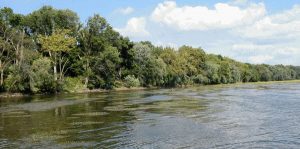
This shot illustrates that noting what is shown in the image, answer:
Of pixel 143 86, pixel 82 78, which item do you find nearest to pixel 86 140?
pixel 82 78

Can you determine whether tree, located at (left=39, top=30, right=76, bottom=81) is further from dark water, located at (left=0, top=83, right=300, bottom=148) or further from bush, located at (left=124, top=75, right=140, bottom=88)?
dark water, located at (left=0, top=83, right=300, bottom=148)

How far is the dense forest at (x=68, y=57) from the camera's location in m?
80.1

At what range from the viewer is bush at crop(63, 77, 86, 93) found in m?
94.5

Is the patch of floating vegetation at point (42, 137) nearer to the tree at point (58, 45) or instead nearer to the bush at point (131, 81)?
the tree at point (58, 45)

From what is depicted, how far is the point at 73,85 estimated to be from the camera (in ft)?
322

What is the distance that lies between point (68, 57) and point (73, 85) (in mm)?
10249

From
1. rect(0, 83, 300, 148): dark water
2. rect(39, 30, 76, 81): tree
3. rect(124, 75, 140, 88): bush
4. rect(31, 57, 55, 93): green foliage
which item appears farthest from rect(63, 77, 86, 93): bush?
rect(0, 83, 300, 148): dark water

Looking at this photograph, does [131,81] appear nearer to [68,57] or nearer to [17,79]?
[68,57]

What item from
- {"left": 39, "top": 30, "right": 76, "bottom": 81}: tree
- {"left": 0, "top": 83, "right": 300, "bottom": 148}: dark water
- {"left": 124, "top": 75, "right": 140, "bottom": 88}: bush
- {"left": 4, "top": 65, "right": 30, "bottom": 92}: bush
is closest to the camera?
{"left": 0, "top": 83, "right": 300, "bottom": 148}: dark water

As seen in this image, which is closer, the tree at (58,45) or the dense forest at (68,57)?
the dense forest at (68,57)

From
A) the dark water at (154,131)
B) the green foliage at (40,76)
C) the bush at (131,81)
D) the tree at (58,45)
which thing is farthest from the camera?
the bush at (131,81)

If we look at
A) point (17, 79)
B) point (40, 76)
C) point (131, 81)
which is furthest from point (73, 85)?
point (17, 79)

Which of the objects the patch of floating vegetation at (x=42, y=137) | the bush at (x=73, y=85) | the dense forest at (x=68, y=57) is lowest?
the patch of floating vegetation at (x=42, y=137)

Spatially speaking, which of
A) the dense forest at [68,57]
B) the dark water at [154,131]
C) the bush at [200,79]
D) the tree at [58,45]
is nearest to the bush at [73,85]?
the dense forest at [68,57]
